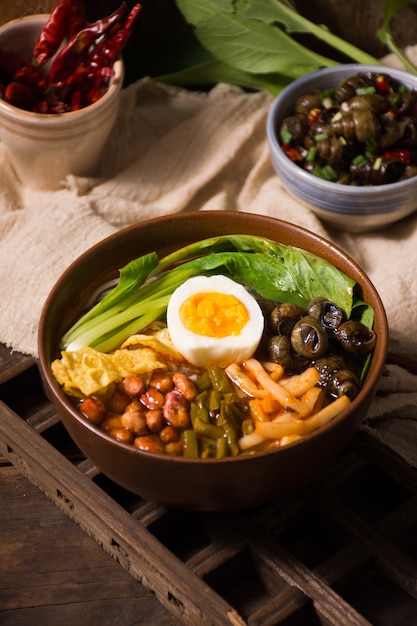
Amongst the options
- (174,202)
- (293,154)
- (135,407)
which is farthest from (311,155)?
(135,407)

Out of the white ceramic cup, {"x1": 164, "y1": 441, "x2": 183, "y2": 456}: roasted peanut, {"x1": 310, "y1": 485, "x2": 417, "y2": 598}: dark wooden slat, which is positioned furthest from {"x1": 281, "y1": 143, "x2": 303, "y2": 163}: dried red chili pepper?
{"x1": 164, "y1": 441, "x2": 183, "y2": 456}: roasted peanut

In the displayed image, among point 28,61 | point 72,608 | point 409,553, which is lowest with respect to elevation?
point 409,553

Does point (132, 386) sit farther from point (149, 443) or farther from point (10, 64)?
point (10, 64)

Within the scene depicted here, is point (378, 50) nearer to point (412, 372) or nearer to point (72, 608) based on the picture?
point (412, 372)

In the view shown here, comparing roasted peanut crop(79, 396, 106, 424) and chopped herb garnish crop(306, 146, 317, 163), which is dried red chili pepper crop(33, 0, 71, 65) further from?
roasted peanut crop(79, 396, 106, 424)

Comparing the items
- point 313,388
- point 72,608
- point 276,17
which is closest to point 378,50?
point 276,17
